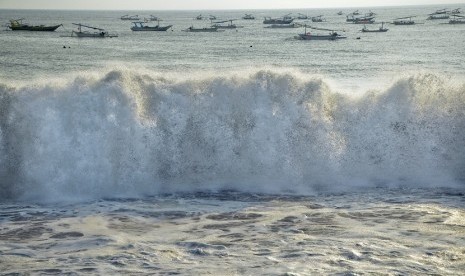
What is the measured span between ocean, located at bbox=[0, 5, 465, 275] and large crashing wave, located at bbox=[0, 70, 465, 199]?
5 centimetres

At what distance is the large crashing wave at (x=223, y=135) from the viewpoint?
19109mm

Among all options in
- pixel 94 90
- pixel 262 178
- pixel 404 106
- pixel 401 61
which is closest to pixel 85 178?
pixel 94 90

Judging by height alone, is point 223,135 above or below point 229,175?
above

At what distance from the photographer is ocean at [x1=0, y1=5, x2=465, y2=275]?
12.7 metres

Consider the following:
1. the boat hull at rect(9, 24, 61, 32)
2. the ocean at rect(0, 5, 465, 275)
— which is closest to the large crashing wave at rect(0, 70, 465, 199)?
the ocean at rect(0, 5, 465, 275)

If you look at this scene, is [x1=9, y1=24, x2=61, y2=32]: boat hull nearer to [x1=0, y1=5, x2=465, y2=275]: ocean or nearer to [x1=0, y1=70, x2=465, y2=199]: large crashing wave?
[x1=0, y1=5, x2=465, y2=275]: ocean

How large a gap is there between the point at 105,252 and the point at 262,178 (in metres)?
7.77

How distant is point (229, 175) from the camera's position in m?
19.8

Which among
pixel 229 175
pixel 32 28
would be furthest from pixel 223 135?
pixel 32 28

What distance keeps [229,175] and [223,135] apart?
1681mm

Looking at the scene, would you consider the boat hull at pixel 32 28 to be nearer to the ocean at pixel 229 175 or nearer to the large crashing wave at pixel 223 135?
the ocean at pixel 229 175

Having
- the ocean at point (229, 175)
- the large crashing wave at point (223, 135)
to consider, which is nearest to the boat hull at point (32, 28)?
the ocean at point (229, 175)

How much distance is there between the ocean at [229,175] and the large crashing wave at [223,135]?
0.05m

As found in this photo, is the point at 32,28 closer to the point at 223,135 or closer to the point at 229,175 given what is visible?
the point at 223,135
